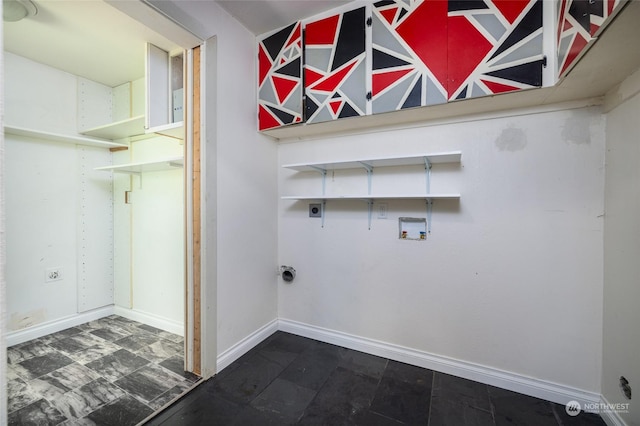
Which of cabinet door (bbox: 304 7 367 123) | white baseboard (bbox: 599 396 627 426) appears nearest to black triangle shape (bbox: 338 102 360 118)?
cabinet door (bbox: 304 7 367 123)

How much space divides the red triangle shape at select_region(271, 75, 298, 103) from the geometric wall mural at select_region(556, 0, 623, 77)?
1.61m

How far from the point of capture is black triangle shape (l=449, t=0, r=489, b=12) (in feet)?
5.05

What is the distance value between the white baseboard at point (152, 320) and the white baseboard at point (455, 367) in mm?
1080

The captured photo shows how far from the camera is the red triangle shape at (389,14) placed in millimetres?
1760

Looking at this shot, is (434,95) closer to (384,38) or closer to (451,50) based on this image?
Answer: (451,50)

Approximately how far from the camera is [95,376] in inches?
74.6

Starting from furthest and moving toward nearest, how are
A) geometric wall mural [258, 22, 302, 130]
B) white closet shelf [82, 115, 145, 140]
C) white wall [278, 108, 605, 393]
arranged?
white closet shelf [82, 115, 145, 140] → geometric wall mural [258, 22, 302, 130] → white wall [278, 108, 605, 393]

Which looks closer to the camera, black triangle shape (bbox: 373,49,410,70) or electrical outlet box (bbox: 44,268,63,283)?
black triangle shape (bbox: 373,49,410,70)

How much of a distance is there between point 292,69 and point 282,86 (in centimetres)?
15

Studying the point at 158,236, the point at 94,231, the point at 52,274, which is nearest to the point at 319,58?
the point at 158,236

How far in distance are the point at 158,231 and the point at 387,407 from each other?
98.2 inches

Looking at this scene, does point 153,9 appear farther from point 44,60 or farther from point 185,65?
point 44,60

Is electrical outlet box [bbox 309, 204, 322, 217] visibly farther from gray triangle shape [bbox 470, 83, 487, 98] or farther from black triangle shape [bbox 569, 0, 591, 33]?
black triangle shape [bbox 569, 0, 591, 33]

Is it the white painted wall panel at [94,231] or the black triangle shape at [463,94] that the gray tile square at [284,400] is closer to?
the black triangle shape at [463,94]
